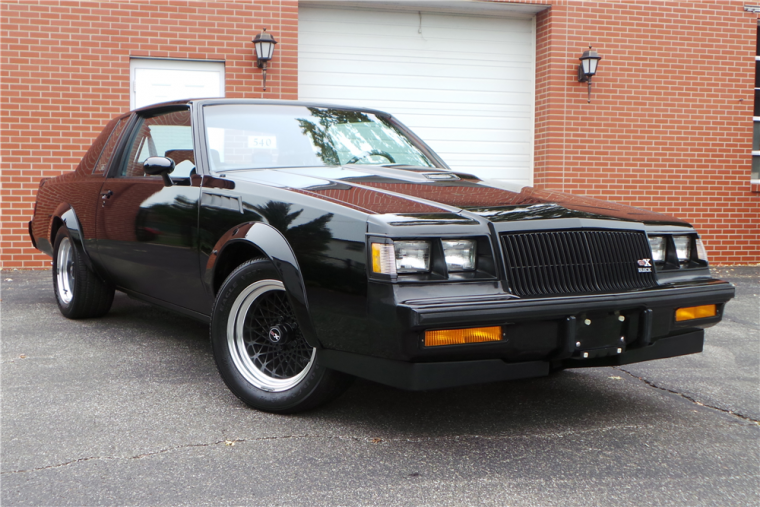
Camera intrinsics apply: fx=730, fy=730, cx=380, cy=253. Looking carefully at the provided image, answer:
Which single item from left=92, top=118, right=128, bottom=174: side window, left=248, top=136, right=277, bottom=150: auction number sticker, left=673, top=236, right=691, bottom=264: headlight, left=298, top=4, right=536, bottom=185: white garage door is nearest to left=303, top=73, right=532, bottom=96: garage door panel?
left=298, top=4, right=536, bottom=185: white garage door

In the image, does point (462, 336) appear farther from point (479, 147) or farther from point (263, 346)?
point (479, 147)

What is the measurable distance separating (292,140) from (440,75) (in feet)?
20.3

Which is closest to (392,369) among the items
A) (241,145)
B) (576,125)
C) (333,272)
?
(333,272)

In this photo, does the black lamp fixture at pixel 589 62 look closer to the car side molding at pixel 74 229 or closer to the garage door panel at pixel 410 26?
the garage door panel at pixel 410 26

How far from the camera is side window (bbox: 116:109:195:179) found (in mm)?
4090

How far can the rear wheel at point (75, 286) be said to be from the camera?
17.1 ft

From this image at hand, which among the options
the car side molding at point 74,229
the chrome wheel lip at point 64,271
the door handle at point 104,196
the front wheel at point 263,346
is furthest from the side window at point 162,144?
the chrome wheel lip at point 64,271

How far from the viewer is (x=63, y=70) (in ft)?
27.8

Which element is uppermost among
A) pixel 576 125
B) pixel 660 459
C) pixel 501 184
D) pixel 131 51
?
pixel 131 51

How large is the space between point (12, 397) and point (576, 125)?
809 cm

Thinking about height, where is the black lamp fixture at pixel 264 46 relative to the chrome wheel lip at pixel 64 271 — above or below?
above

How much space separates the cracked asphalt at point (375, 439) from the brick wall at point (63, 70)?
4.75 m

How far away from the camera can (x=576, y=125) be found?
9859 mm

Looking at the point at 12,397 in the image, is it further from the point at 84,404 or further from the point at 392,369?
the point at 392,369
